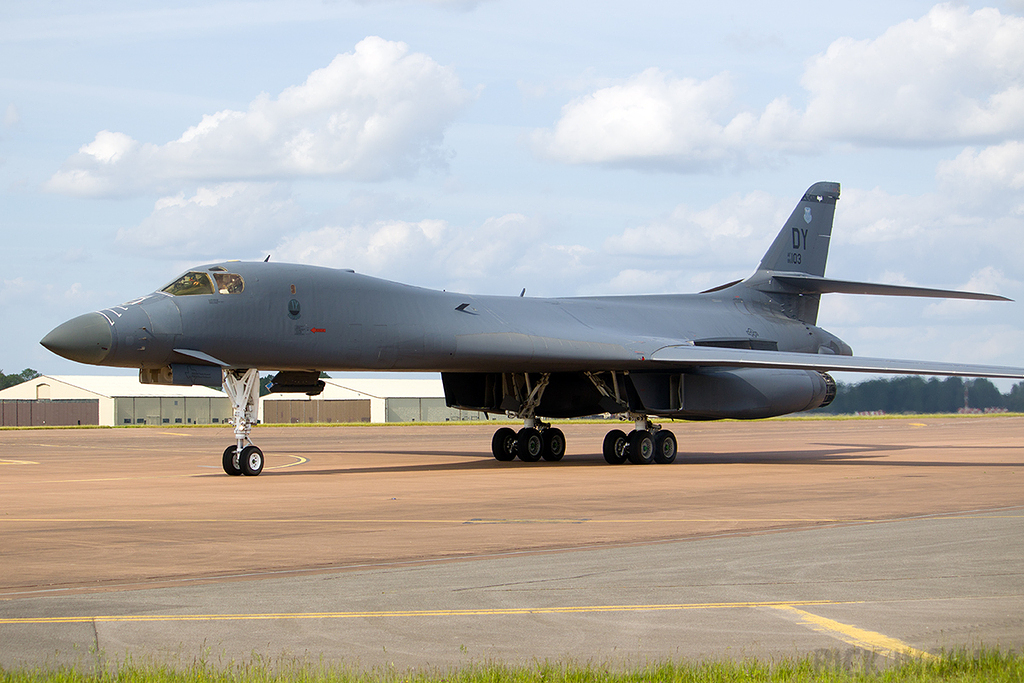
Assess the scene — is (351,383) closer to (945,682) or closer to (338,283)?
(338,283)

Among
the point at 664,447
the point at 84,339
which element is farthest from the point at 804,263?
the point at 84,339

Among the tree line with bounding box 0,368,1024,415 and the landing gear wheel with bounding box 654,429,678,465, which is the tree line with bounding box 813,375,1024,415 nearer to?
the tree line with bounding box 0,368,1024,415

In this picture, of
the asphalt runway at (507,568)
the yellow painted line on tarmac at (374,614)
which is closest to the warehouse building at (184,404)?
the asphalt runway at (507,568)

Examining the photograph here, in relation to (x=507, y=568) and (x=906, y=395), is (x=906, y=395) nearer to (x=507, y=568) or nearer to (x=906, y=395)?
(x=906, y=395)

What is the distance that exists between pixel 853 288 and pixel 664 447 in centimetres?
832

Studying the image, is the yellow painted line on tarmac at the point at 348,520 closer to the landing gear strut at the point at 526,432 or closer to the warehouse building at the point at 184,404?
the landing gear strut at the point at 526,432

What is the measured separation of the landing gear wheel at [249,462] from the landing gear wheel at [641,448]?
813 cm

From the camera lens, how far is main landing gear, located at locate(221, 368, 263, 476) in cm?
1916

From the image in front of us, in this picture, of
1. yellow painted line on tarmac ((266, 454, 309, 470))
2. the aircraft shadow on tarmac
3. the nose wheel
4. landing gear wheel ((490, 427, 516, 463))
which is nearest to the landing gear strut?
landing gear wheel ((490, 427, 516, 463))

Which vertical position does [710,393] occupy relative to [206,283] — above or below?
below

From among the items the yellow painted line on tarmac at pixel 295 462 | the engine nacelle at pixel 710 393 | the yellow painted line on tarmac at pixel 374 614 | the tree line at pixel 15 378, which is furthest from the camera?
the tree line at pixel 15 378

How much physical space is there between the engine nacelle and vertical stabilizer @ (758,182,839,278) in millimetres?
6319

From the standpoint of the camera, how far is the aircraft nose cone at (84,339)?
57.9 ft

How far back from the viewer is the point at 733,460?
24.8 meters
